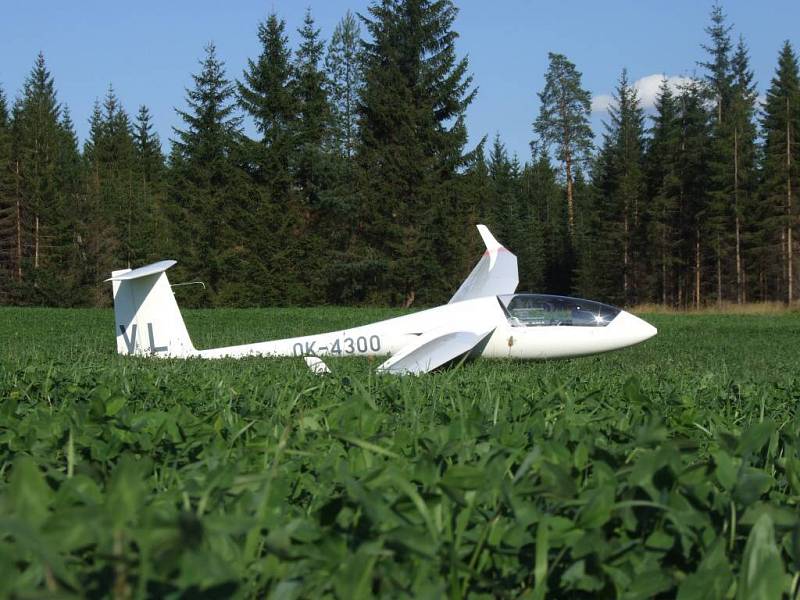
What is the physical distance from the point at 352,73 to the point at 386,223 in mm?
18769

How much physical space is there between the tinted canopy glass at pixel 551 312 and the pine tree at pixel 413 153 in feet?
129

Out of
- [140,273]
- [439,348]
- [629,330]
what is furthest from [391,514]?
[140,273]

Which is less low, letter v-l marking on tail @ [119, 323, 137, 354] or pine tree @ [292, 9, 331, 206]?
pine tree @ [292, 9, 331, 206]

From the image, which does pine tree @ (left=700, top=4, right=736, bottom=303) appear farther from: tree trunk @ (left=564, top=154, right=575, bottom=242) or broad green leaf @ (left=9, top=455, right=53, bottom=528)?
broad green leaf @ (left=9, top=455, right=53, bottom=528)

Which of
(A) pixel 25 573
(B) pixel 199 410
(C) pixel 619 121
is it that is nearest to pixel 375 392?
(B) pixel 199 410

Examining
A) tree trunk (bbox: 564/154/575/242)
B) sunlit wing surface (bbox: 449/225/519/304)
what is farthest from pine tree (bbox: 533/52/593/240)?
sunlit wing surface (bbox: 449/225/519/304)

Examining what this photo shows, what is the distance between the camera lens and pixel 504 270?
17047 mm

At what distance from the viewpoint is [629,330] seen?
1362cm

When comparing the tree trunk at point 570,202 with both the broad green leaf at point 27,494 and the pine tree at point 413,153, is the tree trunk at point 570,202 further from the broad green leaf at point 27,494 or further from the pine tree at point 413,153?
the broad green leaf at point 27,494

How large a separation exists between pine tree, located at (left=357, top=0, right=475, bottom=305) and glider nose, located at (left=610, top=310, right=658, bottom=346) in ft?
129

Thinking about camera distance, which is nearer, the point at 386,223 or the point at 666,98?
the point at 386,223

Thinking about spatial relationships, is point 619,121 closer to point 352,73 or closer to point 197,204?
point 352,73

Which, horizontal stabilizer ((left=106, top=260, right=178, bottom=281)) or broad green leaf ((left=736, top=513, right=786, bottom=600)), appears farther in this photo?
horizontal stabilizer ((left=106, top=260, right=178, bottom=281))

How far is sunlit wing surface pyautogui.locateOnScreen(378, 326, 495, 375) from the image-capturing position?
12031 mm
